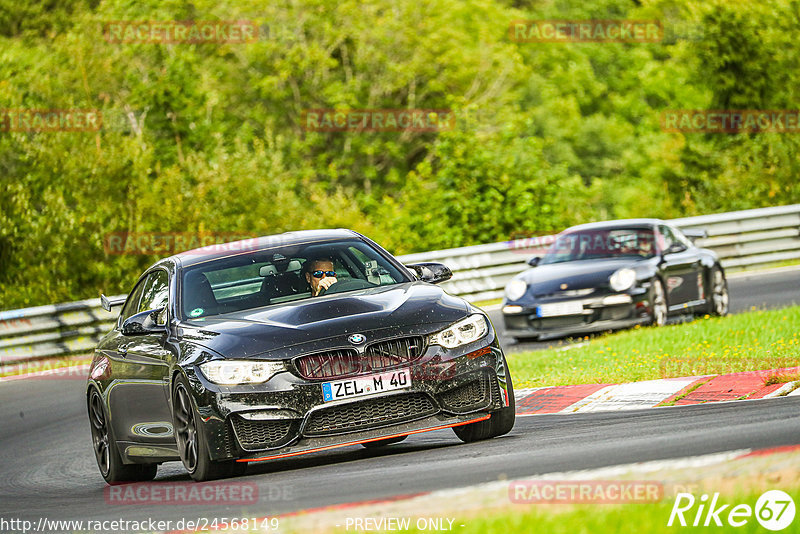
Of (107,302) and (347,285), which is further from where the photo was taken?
(107,302)

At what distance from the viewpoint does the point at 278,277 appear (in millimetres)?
8891

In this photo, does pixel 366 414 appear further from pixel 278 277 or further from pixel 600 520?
pixel 600 520

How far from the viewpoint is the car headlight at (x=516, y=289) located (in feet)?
53.8

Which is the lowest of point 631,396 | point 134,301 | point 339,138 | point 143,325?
point 339,138

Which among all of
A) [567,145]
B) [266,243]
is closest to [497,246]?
[266,243]

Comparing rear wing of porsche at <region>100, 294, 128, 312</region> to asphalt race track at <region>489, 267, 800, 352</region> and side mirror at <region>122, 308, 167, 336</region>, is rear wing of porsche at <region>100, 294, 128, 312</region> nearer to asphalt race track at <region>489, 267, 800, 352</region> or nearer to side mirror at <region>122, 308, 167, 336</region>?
side mirror at <region>122, 308, 167, 336</region>

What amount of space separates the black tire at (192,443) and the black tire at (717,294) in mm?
10426

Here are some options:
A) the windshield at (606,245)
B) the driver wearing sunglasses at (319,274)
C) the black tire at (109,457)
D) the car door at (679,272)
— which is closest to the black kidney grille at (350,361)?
the driver wearing sunglasses at (319,274)

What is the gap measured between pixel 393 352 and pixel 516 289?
8.88 m

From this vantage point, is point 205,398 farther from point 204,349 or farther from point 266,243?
point 266,243

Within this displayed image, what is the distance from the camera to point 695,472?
18.7ft

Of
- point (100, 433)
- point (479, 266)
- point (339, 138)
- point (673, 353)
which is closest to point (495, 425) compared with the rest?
point (100, 433)

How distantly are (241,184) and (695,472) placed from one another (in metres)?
24.2

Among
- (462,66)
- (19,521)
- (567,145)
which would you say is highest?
(19,521)
